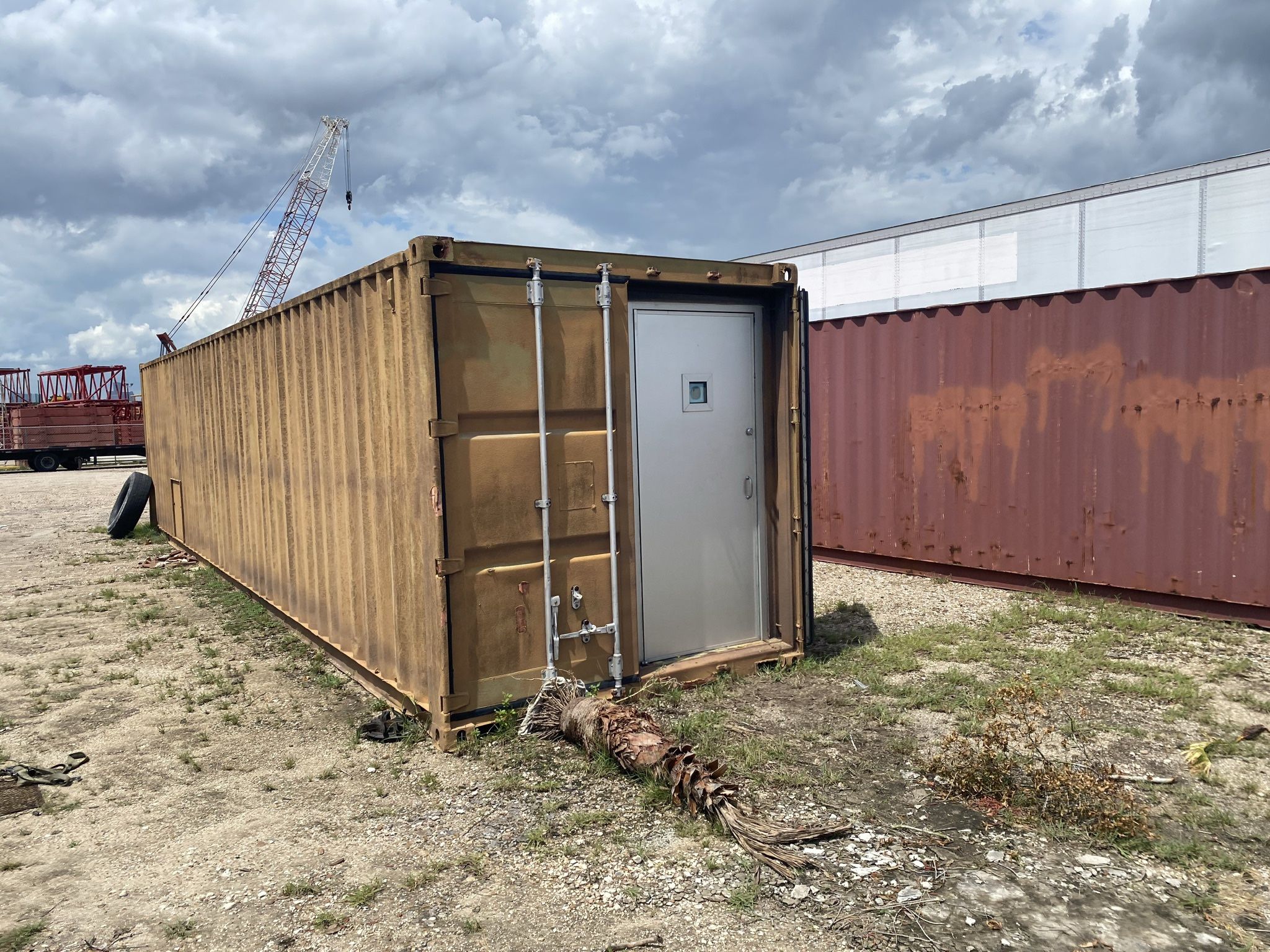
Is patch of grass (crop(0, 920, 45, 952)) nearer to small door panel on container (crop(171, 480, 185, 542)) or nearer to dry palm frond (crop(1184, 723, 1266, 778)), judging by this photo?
dry palm frond (crop(1184, 723, 1266, 778))

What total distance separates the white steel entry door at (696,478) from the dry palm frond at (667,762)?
3.61 feet

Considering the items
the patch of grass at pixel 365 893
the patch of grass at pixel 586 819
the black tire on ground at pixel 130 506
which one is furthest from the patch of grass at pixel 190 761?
the black tire on ground at pixel 130 506

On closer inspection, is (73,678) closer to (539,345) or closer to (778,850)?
(539,345)

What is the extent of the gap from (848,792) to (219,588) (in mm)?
7901

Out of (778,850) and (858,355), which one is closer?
(778,850)

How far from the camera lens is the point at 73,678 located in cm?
648

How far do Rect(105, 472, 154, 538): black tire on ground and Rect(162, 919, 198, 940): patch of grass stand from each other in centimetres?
1256

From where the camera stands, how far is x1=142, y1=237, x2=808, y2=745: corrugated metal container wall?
4.84m

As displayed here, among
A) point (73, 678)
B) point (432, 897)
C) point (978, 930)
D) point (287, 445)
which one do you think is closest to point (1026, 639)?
point (978, 930)

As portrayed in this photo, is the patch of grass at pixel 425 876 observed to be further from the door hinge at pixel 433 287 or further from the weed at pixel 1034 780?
the door hinge at pixel 433 287

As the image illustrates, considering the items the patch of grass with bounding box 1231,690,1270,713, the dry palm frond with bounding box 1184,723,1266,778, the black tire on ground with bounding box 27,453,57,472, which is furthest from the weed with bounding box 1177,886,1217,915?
the black tire on ground with bounding box 27,453,57,472

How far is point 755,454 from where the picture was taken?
6285 mm

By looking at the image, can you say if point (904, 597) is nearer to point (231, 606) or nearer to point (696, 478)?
point (696, 478)

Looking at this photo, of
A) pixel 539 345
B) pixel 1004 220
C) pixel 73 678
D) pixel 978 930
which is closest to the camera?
pixel 978 930
